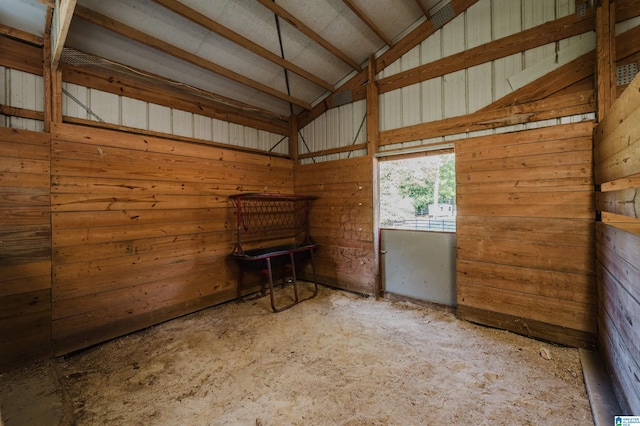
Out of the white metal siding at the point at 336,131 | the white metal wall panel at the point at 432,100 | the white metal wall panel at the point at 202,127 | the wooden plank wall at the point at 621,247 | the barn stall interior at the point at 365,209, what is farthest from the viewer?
the white metal siding at the point at 336,131

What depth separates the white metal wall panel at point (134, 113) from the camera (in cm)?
280

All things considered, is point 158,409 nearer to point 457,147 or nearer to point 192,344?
point 192,344

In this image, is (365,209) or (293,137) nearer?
(365,209)

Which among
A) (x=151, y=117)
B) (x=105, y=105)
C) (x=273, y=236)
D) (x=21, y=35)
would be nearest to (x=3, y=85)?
(x=21, y=35)

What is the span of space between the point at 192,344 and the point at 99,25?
9.48 ft

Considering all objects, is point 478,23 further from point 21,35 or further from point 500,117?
point 21,35

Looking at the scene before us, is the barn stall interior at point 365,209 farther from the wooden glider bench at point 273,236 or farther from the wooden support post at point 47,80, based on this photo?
the wooden glider bench at point 273,236

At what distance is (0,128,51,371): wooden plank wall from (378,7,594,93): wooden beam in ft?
12.1

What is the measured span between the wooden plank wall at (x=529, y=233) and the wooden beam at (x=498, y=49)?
832mm

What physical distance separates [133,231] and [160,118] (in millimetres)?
1294

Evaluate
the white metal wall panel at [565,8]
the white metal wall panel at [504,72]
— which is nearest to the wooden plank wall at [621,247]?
the white metal wall panel at [504,72]

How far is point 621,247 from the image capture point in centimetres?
156

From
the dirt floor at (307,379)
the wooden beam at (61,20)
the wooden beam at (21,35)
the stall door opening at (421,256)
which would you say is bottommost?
the dirt floor at (307,379)

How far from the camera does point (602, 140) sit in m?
1.96
